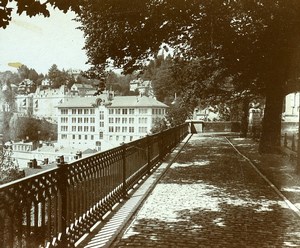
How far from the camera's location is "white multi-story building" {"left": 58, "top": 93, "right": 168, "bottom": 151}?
Answer: 51500 millimetres

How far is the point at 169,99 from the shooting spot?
10031cm

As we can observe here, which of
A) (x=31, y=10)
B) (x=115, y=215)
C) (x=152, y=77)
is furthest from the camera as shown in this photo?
(x=152, y=77)

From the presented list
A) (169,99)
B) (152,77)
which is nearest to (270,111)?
(169,99)

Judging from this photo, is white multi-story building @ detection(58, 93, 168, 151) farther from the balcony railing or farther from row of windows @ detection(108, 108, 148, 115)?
the balcony railing

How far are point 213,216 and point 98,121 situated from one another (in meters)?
47.4

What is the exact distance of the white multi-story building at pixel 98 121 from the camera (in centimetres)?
5150

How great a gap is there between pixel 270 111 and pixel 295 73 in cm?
275

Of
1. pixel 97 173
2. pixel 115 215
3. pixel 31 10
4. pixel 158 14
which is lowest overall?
pixel 115 215

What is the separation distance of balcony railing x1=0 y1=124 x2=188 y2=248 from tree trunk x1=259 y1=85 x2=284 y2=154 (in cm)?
1240

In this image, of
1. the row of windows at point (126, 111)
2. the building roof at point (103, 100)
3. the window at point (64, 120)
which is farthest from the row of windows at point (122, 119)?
the window at point (64, 120)

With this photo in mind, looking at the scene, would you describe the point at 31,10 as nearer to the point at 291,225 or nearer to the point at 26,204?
the point at 26,204

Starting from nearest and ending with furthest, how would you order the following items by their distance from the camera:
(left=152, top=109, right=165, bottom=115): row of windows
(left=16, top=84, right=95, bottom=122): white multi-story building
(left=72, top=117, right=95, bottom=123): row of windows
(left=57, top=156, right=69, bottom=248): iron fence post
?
(left=57, top=156, right=69, bottom=248): iron fence post
(left=72, top=117, right=95, bottom=123): row of windows
(left=16, top=84, right=95, bottom=122): white multi-story building
(left=152, top=109, right=165, bottom=115): row of windows

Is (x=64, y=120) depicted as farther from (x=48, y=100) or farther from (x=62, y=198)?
(x=62, y=198)

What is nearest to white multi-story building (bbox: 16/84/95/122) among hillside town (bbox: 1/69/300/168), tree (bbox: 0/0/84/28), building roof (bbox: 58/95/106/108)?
hillside town (bbox: 1/69/300/168)
